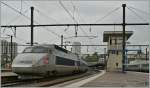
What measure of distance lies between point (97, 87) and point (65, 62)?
1518 cm

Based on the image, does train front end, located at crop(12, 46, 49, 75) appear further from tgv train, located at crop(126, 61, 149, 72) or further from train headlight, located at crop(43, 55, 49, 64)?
tgv train, located at crop(126, 61, 149, 72)

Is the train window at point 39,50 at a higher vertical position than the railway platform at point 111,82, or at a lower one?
higher

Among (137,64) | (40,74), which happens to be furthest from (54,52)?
(137,64)

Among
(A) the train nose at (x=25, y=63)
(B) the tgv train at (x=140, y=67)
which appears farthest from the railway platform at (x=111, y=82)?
(B) the tgv train at (x=140, y=67)

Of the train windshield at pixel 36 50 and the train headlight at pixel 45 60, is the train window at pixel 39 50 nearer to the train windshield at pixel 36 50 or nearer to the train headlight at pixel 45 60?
the train windshield at pixel 36 50

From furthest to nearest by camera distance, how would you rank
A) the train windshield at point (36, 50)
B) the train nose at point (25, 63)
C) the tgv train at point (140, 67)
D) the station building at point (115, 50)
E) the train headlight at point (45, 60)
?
the station building at point (115, 50), the tgv train at point (140, 67), the train windshield at point (36, 50), the train headlight at point (45, 60), the train nose at point (25, 63)

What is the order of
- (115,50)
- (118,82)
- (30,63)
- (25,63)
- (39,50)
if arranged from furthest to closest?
1. (115,50)
2. (39,50)
3. (25,63)
4. (30,63)
5. (118,82)

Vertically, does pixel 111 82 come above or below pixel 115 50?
below

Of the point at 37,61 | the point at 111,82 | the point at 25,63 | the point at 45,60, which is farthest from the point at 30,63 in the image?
the point at 111,82

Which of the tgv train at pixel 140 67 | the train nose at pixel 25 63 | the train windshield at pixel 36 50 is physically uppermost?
the train windshield at pixel 36 50

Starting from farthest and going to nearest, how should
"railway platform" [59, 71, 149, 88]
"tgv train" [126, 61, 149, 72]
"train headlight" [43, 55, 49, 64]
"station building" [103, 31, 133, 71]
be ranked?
"station building" [103, 31, 133, 71] < "tgv train" [126, 61, 149, 72] < "train headlight" [43, 55, 49, 64] < "railway platform" [59, 71, 149, 88]

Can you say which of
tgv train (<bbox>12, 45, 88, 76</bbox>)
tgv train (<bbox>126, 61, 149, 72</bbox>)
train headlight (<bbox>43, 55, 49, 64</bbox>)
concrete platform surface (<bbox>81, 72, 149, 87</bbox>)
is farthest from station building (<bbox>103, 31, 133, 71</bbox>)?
train headlight (<bbox>43, 55, 49, 64</bbox>)

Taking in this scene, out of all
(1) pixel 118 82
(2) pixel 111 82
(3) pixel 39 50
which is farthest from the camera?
(3) pixel 39 50

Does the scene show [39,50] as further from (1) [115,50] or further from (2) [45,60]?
(1) [115,50]
